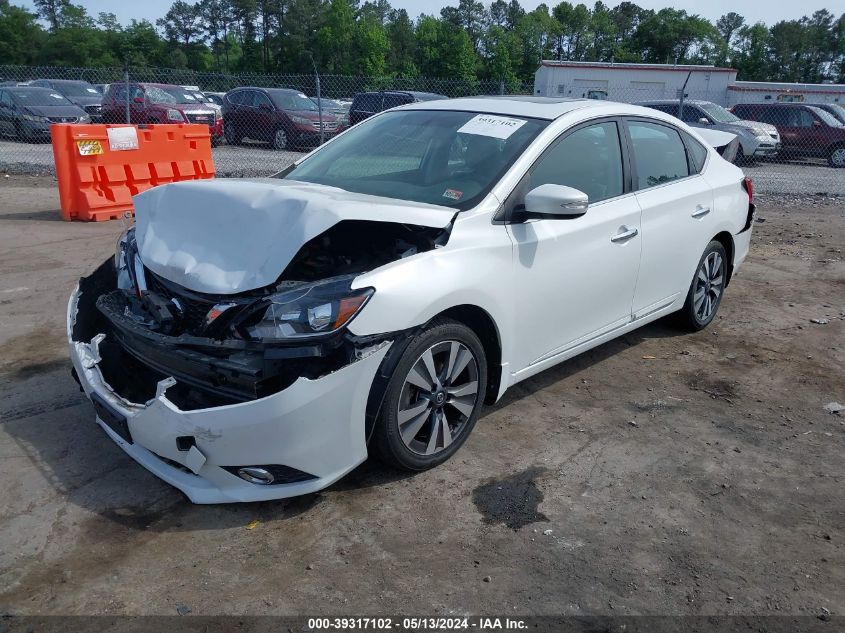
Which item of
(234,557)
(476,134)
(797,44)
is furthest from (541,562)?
(797,44)

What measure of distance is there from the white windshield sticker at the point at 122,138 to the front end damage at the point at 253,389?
7140 mm

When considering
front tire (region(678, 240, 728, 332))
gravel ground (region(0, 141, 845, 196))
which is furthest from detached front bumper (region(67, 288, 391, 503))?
gravel ground (region(0, 141, 845, 196))

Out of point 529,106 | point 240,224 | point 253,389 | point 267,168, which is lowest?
point 267,168

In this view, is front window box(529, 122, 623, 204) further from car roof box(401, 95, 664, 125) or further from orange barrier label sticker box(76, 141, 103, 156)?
orange barrier label sticker box(76, 141, 103, 156)

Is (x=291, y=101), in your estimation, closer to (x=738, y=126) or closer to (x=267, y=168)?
(x=267, y=168)

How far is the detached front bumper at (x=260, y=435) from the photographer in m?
2.90

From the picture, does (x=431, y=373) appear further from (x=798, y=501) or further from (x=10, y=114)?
(x=10, y=114)

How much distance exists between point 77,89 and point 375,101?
1162cm

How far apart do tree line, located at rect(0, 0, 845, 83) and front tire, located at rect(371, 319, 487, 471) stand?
6102cm

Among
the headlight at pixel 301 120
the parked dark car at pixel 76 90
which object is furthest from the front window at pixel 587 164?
the parked dark car at pixel 76 90

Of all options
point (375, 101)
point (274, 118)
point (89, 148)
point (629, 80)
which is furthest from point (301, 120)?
point (629, 80)

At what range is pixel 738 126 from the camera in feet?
61.6

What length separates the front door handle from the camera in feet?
14.2

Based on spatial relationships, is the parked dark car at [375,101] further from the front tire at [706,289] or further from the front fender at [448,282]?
the front fender at [448,282]
